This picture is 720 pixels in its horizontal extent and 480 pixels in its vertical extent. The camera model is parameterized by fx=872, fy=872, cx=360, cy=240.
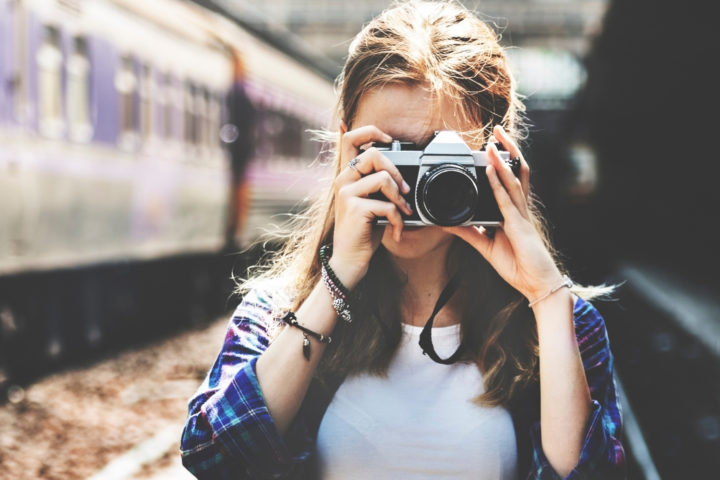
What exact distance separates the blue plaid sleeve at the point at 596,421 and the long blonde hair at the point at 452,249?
11 cm

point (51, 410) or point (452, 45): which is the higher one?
point (452, 45)

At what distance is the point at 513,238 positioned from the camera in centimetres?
182

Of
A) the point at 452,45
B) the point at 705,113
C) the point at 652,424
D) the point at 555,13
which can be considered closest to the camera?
the point at 452,45

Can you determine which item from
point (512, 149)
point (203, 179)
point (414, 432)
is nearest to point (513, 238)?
point (512, 149)

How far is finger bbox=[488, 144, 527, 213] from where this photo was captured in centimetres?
183

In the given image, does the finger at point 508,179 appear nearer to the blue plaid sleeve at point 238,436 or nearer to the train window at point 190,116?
the blue plaid sleeve at point 238,436

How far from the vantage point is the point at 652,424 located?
550cm

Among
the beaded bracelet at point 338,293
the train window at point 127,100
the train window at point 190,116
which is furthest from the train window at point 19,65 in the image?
the beaded bracelet at point 338,293

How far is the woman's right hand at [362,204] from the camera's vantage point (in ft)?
5.98

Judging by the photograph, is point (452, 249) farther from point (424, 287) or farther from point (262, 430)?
point (262, 430)

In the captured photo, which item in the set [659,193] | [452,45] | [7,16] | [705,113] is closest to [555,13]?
[659,193]

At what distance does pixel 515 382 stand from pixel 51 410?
4.62m

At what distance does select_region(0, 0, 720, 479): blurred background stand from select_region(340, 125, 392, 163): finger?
57cm

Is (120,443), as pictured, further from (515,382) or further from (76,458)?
(515,382)
